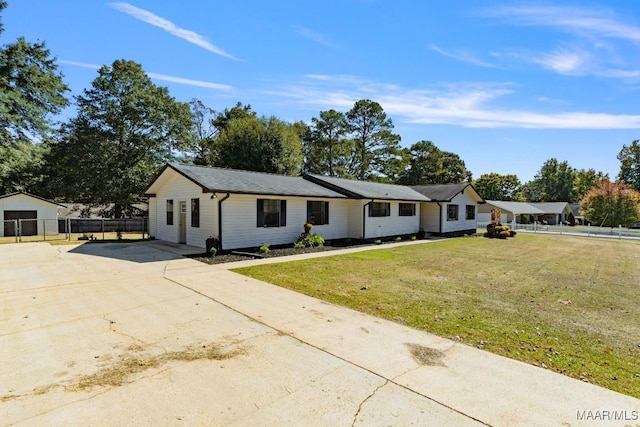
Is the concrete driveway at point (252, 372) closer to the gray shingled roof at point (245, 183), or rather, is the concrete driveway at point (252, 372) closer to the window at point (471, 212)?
the gray shingled roof at point (245, 183)

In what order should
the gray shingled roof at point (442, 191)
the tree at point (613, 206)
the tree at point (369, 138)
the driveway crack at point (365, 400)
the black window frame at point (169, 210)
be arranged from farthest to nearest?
the tree at point (369, 138)
the tree at point (613, 206)
the gray shingled roof at point (442, 191)
the black window frame at point (169, 210)
the driveway crack at point (365, 400)

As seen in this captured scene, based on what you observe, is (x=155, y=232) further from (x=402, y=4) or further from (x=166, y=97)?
(x=166, y=97)

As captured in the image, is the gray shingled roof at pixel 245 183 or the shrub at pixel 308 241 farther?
Answer: the shrub at pixel 308 241

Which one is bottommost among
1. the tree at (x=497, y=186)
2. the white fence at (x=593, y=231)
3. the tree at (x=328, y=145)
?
the white fence at (x=593, y=231)

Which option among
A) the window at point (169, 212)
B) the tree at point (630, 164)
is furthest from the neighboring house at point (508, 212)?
the tree at point (630, 164)

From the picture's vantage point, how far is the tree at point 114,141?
2686 cm

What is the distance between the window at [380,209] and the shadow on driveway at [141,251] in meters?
9.63

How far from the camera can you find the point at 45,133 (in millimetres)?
24234

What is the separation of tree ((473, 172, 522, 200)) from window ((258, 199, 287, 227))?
2200 inches

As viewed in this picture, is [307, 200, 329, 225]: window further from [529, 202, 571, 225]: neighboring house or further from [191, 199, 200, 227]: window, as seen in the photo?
[529, 202, 571, 225]: neighboring house

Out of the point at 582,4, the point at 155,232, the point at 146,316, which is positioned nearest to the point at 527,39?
the point at 582,4

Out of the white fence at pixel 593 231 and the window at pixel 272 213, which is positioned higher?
the window at pixel 272 213

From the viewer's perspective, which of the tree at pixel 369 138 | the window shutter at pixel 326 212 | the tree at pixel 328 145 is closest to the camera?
the window shutter at pixel 326 212

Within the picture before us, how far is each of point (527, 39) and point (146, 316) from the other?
1372cm
